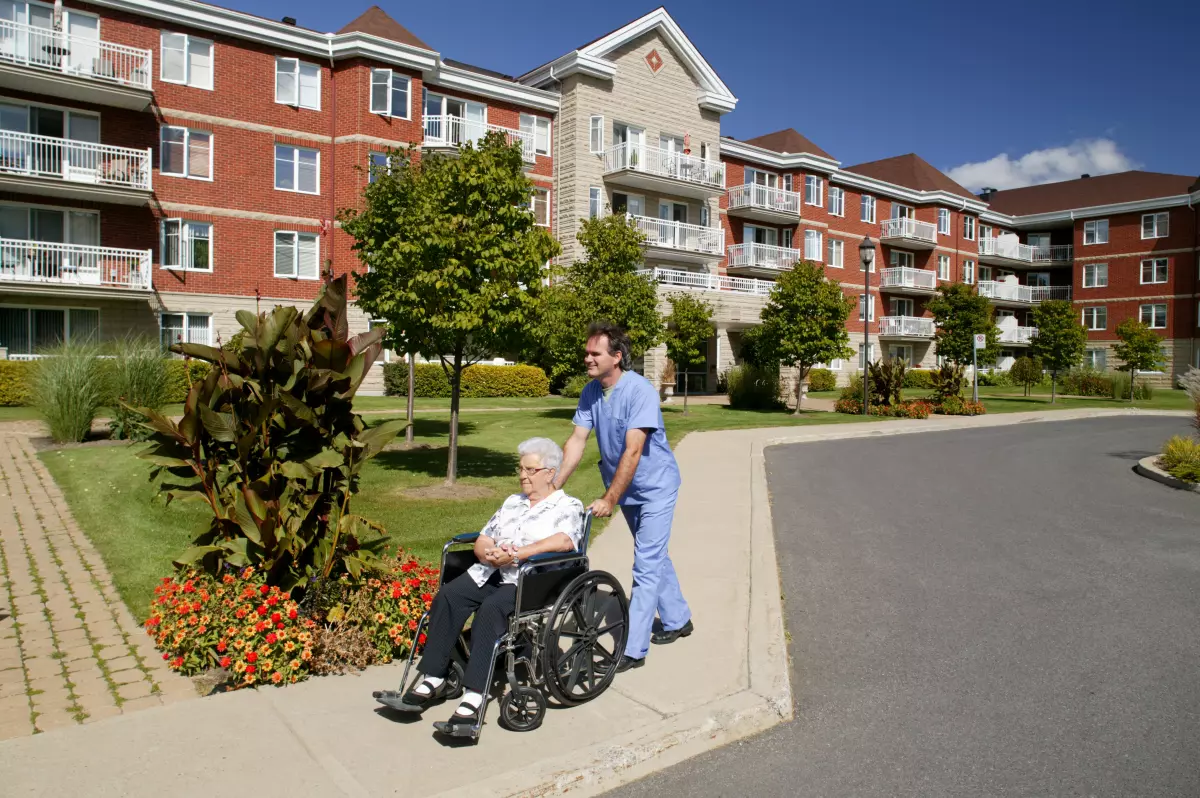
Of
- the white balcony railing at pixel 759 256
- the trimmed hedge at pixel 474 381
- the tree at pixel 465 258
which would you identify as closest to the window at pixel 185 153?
the trimmed hedge at pixel 474 381

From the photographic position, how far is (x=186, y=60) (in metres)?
26.3

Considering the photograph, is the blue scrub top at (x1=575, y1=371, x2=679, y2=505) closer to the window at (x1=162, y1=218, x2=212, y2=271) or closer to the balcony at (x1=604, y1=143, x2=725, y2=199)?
the window at (x1=162, y1=218, x2=212, y2=271)

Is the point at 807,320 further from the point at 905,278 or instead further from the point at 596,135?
the point at 905,278

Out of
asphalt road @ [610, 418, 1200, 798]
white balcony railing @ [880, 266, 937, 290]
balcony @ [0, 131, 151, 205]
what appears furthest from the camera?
white balcony railing @ [880, 266, 937, 290]

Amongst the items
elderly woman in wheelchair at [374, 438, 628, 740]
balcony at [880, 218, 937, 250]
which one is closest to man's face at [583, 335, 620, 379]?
elderly woman in wheelchair at [374, 438, 628, 740]

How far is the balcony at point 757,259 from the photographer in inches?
1602

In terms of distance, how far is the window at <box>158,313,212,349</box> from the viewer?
86.4 ft

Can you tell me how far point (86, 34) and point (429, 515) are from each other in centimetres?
2330

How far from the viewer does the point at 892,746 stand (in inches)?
159

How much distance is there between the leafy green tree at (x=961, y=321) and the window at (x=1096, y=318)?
85.1ft

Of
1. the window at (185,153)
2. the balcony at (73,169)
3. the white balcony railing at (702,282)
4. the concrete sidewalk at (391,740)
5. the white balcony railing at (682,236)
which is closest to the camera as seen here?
the concrete sidewalk at (391,740)

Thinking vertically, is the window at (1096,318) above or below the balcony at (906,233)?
below

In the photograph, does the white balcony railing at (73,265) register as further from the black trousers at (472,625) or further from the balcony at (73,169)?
the black trousers at (472,625)

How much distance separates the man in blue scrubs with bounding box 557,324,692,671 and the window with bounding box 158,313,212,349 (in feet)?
79.6
